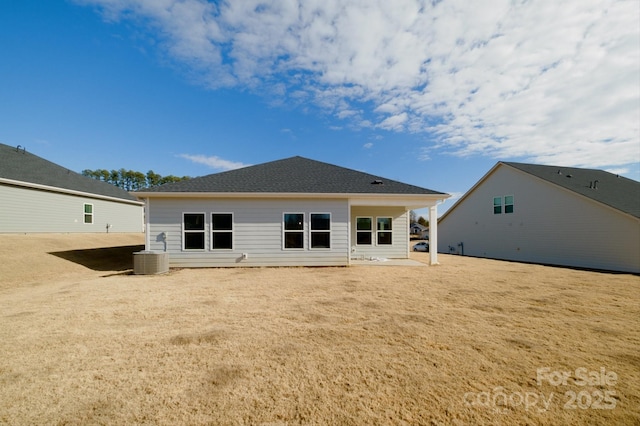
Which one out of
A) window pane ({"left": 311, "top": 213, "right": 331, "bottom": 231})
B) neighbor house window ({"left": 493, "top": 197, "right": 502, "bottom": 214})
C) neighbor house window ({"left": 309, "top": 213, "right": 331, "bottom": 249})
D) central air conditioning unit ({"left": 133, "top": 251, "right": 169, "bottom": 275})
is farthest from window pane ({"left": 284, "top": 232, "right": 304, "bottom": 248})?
neighbor house window ({"left": 493, "top": 197, "right": 502, "bottom": 214})

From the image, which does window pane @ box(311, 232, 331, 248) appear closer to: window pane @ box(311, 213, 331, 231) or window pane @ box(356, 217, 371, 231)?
window pane @ box(311, 213, 331, 231)

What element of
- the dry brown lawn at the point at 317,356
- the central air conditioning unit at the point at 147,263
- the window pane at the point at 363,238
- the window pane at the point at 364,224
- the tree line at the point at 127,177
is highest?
the tree line at the point at 127,177

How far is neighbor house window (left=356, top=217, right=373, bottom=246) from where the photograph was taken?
46.4ft

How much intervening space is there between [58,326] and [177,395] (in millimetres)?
3572

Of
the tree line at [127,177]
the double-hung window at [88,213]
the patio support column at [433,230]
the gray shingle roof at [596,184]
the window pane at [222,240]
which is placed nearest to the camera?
the window pane at [222,240]

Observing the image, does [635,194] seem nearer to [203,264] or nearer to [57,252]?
[203,264]

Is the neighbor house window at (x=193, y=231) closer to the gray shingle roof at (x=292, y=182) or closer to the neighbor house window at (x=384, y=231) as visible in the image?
the gray shingle roof at (x=292, y=182)

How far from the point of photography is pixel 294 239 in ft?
38.0

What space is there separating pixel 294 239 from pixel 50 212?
16095 millimetres

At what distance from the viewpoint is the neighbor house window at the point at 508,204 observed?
1769 cm

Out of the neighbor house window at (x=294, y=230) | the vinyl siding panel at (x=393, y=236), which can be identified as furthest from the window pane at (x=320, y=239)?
the vinyl siding panel at (x=393, y=236)

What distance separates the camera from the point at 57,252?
12.4 m

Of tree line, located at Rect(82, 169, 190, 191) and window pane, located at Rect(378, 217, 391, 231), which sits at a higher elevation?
tree line, located at Rect(82, 169, 190, 191)

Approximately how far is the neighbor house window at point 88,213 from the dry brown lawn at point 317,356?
1444 cm
